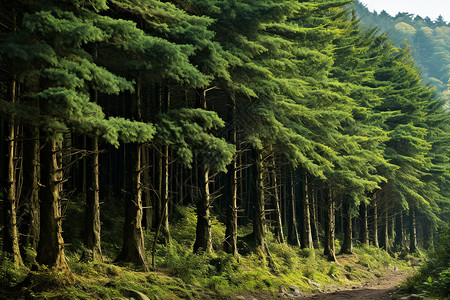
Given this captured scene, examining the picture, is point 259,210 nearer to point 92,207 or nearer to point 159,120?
point 159,120

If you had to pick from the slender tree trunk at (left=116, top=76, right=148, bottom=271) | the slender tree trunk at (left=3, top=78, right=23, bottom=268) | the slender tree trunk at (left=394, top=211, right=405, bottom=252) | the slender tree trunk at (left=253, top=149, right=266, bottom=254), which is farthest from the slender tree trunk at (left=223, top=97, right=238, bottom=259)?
the slender tree trunk at (left=394, top=211, right=405, bottom=252)

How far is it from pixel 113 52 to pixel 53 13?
256cm

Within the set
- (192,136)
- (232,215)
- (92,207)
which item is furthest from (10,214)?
(232,215)

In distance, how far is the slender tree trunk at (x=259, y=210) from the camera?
2011 cm

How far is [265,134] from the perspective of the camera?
17.8m

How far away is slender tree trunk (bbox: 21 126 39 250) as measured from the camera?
1223 centimetres

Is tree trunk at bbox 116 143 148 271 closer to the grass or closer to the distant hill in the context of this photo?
the grass

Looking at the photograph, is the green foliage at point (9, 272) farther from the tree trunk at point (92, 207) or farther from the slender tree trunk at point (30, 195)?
the tree trunk at point (92, 207)

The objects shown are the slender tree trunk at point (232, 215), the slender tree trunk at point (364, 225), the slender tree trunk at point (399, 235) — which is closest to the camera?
the slender tree trunk at point (232, 215)

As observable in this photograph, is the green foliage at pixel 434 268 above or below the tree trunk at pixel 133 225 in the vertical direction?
below

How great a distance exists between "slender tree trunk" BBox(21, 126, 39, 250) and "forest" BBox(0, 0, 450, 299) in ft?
0.12

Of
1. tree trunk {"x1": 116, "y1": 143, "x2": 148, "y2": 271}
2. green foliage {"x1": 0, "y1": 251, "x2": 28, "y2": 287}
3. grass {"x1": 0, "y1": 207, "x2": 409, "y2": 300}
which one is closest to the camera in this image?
green foliage {"x1": 0, "y1": 251, "x2": 28, "y2": 287}

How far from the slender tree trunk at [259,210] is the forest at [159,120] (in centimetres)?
9

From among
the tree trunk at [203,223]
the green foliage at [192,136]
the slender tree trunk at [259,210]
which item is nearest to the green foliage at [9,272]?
the green foliage at [192,136]
